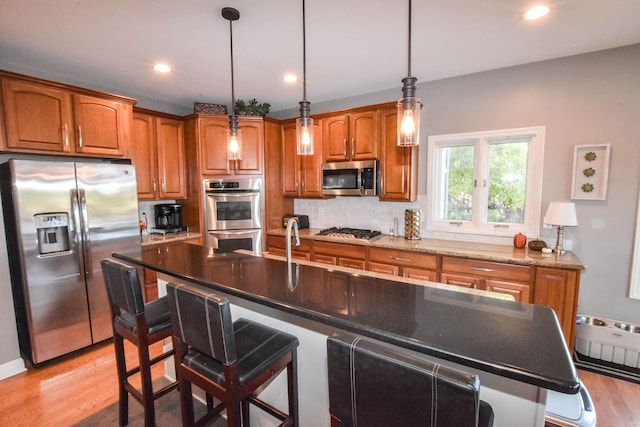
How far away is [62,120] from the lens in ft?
8.43

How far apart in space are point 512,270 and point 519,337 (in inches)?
73.3

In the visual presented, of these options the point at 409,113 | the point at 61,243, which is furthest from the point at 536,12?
the point at 61,243

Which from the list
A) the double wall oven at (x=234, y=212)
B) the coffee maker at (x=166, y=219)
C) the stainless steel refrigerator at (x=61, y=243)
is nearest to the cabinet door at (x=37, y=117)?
the stainless steel refrigerator at (x=61, y=243)

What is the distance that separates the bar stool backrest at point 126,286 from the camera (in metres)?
1.46

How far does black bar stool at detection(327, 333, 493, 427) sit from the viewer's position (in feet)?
2.11

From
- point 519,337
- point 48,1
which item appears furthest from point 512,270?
point 48,1

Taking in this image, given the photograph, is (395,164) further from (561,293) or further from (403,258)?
(561,293)

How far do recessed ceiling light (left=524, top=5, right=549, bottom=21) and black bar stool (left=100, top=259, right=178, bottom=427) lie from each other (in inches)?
110

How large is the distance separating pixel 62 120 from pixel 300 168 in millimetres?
2394

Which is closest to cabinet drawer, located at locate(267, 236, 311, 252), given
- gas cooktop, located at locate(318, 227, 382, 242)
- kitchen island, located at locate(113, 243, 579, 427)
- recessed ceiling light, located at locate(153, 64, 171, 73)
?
gas cooktop, located at locate(318, 227, 382, 242)

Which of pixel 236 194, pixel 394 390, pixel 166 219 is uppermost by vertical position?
pixel 236 194

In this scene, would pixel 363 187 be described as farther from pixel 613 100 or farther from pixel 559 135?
pixel 613 100

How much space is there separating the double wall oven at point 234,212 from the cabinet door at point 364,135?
1282mm

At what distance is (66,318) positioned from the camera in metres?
2.54
